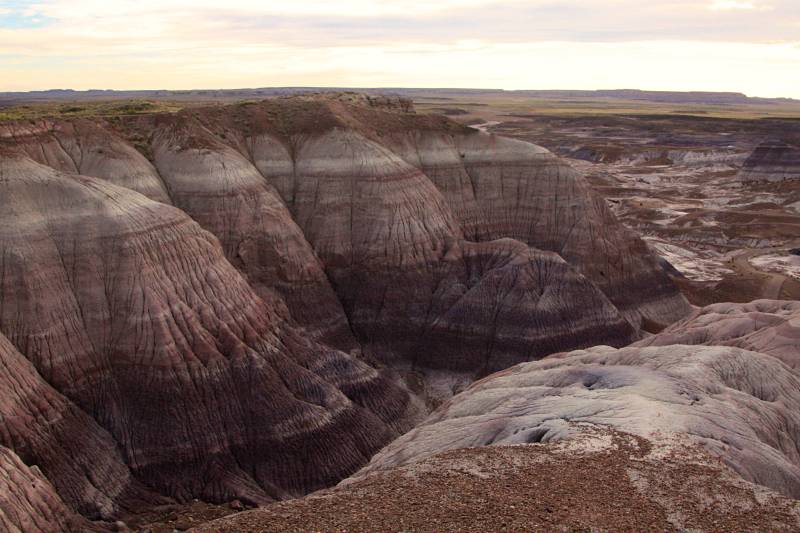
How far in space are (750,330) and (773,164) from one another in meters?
97.6

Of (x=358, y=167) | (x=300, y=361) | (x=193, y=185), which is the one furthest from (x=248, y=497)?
(x=358, y=167)

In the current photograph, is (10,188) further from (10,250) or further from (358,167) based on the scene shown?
(358,167)

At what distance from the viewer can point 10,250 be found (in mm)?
27812

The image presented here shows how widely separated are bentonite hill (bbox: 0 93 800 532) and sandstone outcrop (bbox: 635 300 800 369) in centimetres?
16

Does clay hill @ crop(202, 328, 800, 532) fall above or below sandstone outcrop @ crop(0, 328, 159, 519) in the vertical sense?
above

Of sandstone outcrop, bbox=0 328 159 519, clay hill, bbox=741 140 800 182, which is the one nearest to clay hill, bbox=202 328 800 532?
sandstone outcrop, bbox=0 328 159 519

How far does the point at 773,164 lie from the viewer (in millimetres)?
115688

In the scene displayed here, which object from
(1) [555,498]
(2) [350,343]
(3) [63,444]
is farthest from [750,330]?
(3) [63,444]

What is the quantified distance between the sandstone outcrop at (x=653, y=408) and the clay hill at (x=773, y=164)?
101 m

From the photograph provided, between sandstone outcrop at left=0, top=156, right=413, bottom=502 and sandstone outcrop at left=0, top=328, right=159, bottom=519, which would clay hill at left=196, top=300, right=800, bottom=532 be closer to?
sandstone outcrop at left=0, top=156, right=413, bottom=502

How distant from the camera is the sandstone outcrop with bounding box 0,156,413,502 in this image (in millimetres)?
26812

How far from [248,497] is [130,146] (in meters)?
23.4

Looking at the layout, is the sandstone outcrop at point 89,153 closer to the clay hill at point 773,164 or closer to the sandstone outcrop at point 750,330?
the sandstone outcrop at point 750,330

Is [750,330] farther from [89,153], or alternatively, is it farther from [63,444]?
[89,153]
